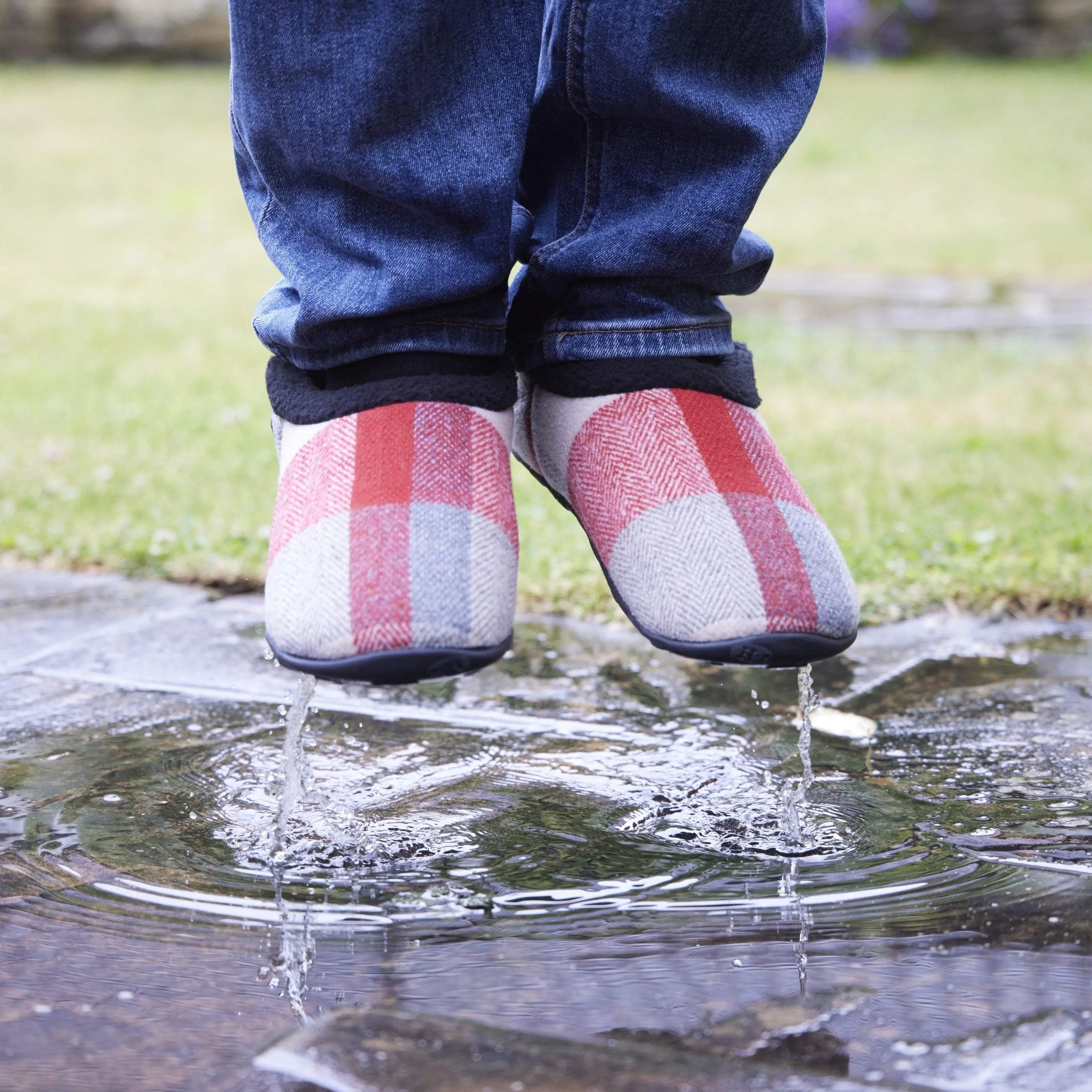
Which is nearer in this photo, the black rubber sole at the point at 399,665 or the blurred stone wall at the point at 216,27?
the black rubber sole at the point at 399,665

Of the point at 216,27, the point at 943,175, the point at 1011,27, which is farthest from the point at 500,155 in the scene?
the point at 1011,27

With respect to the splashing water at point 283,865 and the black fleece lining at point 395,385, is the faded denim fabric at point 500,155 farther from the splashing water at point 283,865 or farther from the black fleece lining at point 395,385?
the splashing water at point 283,865


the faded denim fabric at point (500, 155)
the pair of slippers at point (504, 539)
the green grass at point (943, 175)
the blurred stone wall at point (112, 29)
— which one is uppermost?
the blurred stone wall at point (112, 29)

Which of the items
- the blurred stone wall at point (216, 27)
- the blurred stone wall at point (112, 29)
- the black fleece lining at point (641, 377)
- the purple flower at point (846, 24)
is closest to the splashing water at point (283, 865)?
the black fleece lining at point (641, 377)

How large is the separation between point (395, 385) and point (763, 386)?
8.28ft

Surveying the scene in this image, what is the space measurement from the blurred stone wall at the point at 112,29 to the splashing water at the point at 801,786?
512 inches

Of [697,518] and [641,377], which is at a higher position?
[641,377]

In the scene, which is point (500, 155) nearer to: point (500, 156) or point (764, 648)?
point (500, 156)

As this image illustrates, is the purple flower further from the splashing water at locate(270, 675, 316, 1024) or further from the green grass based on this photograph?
the splashing water at locate(270, 675, 316, 1024)

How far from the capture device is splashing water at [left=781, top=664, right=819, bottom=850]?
1188 mm

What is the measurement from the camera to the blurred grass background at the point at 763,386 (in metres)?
2.13

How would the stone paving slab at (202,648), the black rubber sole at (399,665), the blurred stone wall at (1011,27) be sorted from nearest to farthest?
1. the black rubber sole at (399,665)
2. the stone paving slab at (202,648)
3. the blurred stone wall at (1011,27)

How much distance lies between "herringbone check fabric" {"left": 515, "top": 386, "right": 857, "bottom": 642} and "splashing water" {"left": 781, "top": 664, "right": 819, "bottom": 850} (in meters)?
0.10

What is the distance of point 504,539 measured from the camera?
3.79 ft
